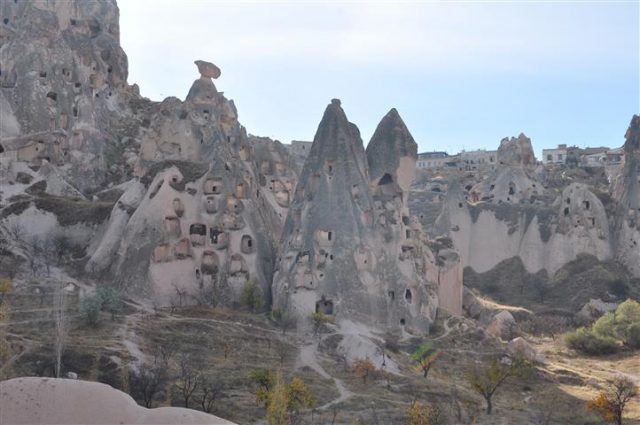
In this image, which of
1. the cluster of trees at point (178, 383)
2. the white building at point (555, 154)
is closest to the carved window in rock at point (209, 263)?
the cluster of trees at point (178, 383)

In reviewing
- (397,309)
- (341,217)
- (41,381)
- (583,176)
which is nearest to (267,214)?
(341,217)

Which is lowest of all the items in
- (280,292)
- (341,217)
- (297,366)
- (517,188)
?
(297,366)

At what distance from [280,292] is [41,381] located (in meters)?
33.1

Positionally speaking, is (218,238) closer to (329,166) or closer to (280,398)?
(329,166)

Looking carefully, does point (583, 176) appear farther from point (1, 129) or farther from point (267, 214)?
point (1, 129)

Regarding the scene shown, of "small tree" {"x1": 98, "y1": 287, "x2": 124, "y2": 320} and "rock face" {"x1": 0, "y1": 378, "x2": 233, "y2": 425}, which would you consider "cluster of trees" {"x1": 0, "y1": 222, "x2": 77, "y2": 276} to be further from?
"rock face" {"x1": 0, "y1": 378, "x2": 233, "y2": 425}

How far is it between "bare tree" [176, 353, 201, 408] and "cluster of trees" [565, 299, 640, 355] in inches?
943

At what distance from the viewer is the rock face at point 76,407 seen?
10758 millimetres

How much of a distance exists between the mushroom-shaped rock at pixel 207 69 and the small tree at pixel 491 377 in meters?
28.7

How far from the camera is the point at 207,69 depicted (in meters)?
56.3

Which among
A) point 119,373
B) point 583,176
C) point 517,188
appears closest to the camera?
point 119,373

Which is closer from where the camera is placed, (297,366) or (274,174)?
(297,366)

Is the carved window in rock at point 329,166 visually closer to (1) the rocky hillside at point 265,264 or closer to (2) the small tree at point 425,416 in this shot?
(1) the rocky hillside at point 265,264

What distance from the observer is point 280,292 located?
146 feet
